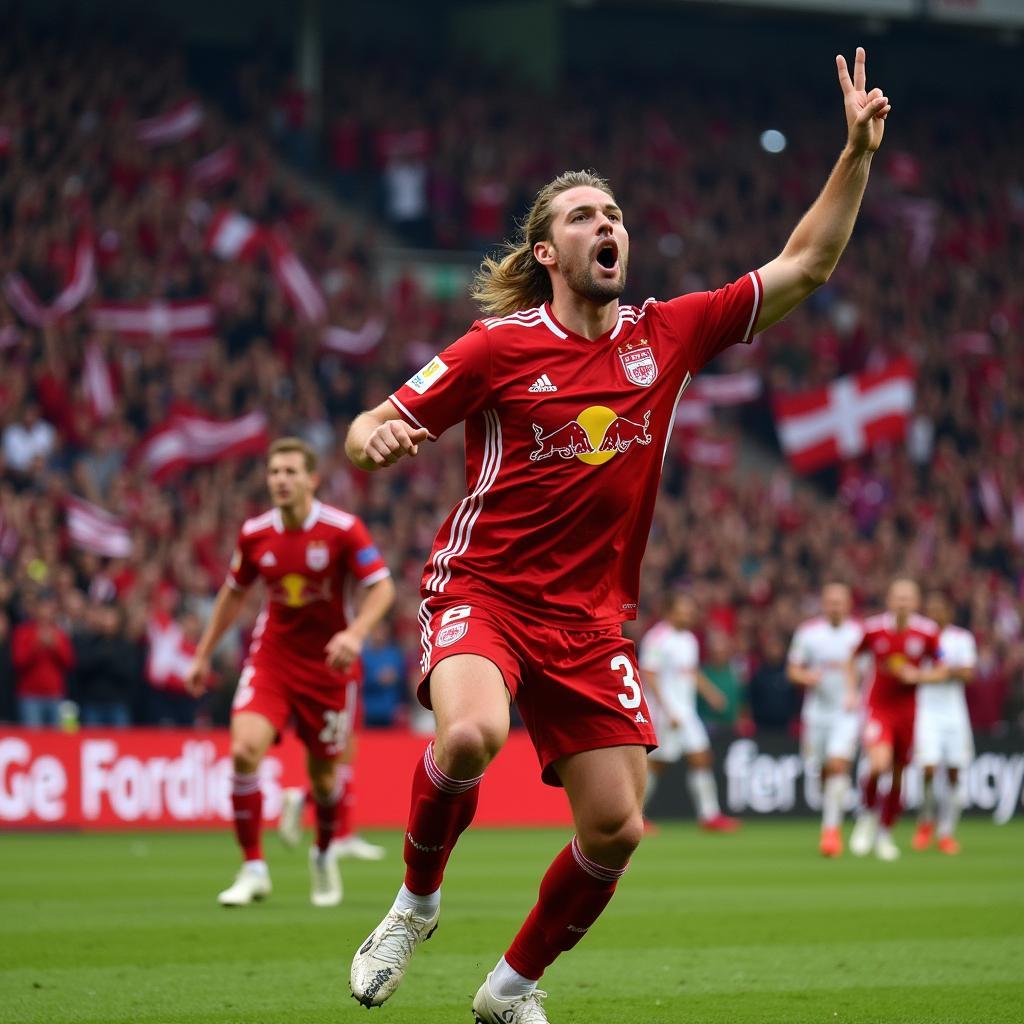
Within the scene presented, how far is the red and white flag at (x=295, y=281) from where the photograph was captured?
90.1ft

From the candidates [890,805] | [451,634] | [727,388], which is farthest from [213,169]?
[451,634]

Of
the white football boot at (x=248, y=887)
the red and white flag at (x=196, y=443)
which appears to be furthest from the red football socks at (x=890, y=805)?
the red and white flag at (x=196, y=443)

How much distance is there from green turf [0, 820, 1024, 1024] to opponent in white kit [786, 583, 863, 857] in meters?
1.87

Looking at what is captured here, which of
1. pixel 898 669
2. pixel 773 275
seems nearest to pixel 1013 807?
pixel 898 669

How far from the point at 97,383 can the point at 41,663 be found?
4964mm

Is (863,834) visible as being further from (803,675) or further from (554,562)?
(554,562)

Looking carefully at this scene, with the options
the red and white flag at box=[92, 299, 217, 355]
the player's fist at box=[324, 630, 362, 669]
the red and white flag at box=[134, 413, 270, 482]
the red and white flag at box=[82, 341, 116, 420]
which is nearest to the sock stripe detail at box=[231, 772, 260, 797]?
the player's fist at box=[324, 630, 362, 669]

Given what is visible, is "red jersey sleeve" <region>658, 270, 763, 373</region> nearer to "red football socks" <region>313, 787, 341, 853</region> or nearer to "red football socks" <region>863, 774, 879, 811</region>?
"red football socks" <region>313, 787, 341, 853</region>

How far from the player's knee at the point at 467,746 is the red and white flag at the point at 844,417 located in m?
23.5

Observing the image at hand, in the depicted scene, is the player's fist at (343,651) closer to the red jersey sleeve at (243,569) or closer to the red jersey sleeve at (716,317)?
the red jersey sleeve at (243,569)

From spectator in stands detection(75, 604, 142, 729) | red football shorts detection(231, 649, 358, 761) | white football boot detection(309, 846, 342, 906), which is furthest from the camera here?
spectator in stands detection(75, 604, 142, 729)

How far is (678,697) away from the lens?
2216 centimetres

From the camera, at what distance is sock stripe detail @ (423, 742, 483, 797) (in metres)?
6.56

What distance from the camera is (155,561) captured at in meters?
21.5
